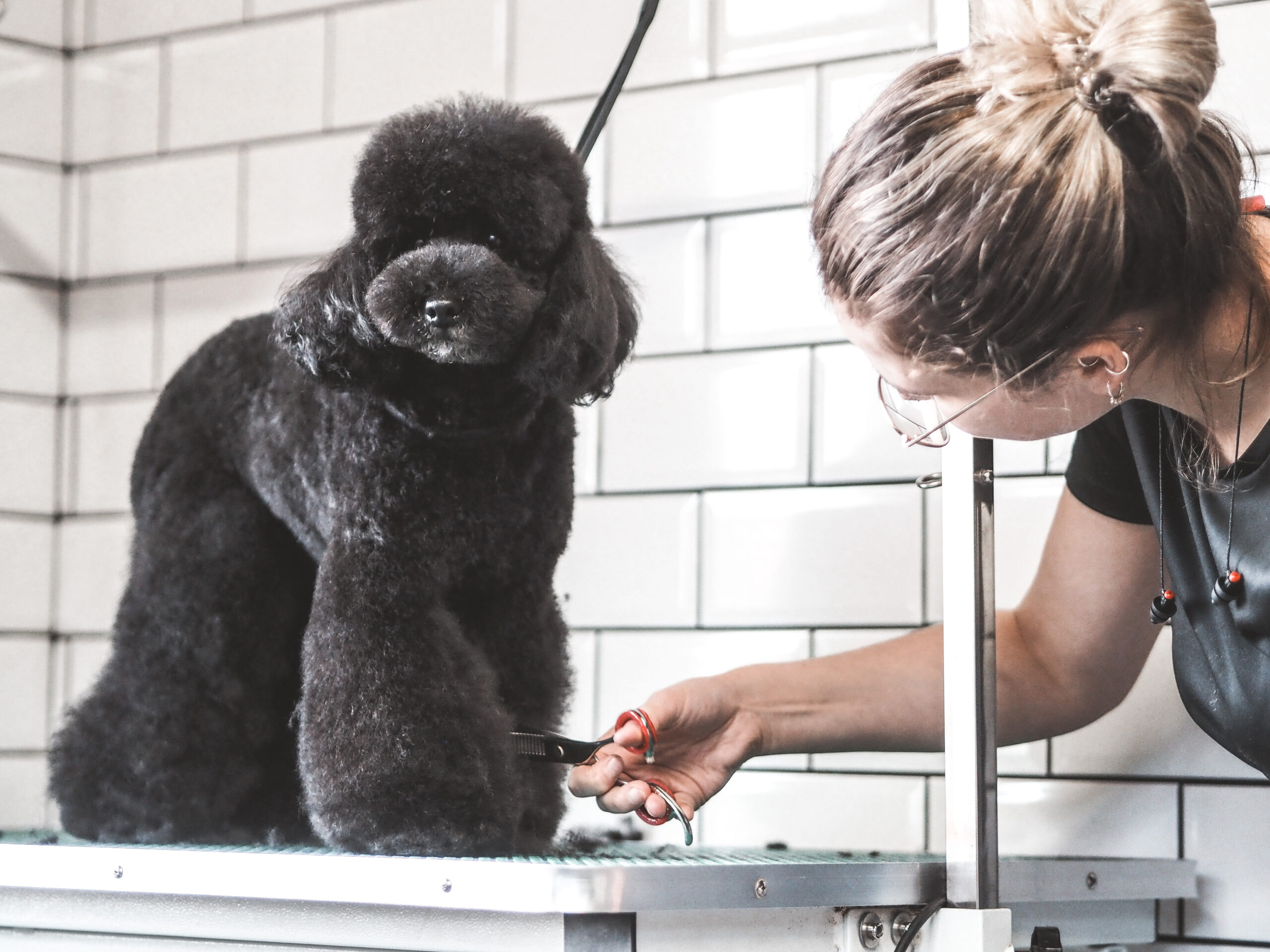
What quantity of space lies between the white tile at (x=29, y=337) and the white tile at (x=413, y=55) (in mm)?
438

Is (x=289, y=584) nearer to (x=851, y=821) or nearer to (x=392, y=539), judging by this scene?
(x=392, y=539)

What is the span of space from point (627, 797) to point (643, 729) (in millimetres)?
68

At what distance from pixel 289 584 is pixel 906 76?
510 mm

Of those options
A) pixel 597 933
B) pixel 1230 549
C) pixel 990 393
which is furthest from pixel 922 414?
pixel 597 933

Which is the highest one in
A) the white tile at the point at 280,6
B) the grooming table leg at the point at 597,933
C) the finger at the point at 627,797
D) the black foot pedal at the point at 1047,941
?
the white tile at the point at 280,6

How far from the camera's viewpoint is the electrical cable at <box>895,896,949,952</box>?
73 centimetres

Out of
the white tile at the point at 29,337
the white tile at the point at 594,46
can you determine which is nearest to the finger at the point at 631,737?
the white tile at the point at 594,46

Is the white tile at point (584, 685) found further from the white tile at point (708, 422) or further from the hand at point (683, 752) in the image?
the hand at point (683, 752)

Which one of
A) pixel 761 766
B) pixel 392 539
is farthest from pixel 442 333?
pixel 761 766

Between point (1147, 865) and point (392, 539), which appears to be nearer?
point (392, 539)

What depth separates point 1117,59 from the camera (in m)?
0.72

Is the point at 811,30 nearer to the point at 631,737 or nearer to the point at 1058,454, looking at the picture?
the point at 1058,454

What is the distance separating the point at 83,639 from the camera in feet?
5.34

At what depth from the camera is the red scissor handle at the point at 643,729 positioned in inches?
37.5
